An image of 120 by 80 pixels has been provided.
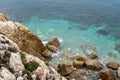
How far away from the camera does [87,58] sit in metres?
41.5

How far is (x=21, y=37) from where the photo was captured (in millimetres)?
38344

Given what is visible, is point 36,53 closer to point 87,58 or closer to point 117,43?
point 87,58

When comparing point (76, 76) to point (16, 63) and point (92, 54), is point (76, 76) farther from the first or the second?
point (16, 63)

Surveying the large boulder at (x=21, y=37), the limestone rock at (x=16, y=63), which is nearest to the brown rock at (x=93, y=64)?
the large boulder at (x=21, y=37)

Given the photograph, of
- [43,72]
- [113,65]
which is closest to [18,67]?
[43,72]

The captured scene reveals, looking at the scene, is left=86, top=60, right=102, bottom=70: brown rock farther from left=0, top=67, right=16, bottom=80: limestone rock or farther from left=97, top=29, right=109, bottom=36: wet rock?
left=0, top=67, right=16, bottom=80: limestone rock

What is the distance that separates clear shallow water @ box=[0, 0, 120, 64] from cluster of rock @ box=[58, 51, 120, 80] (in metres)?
2.58

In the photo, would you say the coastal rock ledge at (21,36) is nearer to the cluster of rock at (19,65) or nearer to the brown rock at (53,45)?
the brown rock at (53,45)

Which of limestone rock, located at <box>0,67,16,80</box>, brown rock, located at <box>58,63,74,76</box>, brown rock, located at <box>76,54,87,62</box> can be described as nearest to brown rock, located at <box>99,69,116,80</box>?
brown rock, located at <box>58,63,74,76</box>

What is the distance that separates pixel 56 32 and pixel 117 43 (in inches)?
490

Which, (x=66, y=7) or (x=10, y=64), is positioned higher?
(x=10, y=64)

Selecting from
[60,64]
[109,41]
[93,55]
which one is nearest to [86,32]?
[109,41]

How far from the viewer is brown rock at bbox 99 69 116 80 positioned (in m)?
35.4

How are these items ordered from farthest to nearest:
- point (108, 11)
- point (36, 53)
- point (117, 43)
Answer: point (108, 11) → point (117, 43) → point (36, 53)
